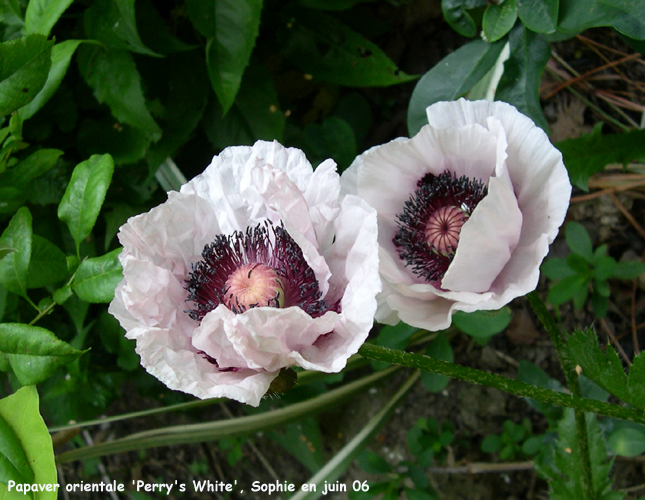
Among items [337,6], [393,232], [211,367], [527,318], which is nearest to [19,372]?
[211,367]

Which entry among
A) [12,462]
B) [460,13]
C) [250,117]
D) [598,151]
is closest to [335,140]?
[250,117]

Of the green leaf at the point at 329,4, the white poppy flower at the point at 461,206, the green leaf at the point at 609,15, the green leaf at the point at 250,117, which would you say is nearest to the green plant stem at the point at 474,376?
the white poppy flower at the point at 461,206

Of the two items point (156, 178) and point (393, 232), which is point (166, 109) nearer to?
point (156, 178)

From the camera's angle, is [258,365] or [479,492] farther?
[479,492]

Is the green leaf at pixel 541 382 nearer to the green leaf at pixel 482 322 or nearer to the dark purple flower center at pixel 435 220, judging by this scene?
the green leaf at pixel 482 322

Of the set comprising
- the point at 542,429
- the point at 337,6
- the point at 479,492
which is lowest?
the point at 479,492

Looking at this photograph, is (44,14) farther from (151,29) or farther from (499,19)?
(499,19)

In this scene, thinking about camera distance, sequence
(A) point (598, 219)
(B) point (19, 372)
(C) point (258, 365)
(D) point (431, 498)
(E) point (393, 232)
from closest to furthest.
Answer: (C) point (258, 365)
(B) point (19, 372)
(E) point (393, 232)
(D) point (431, 498)
(A) point (598, 219)
